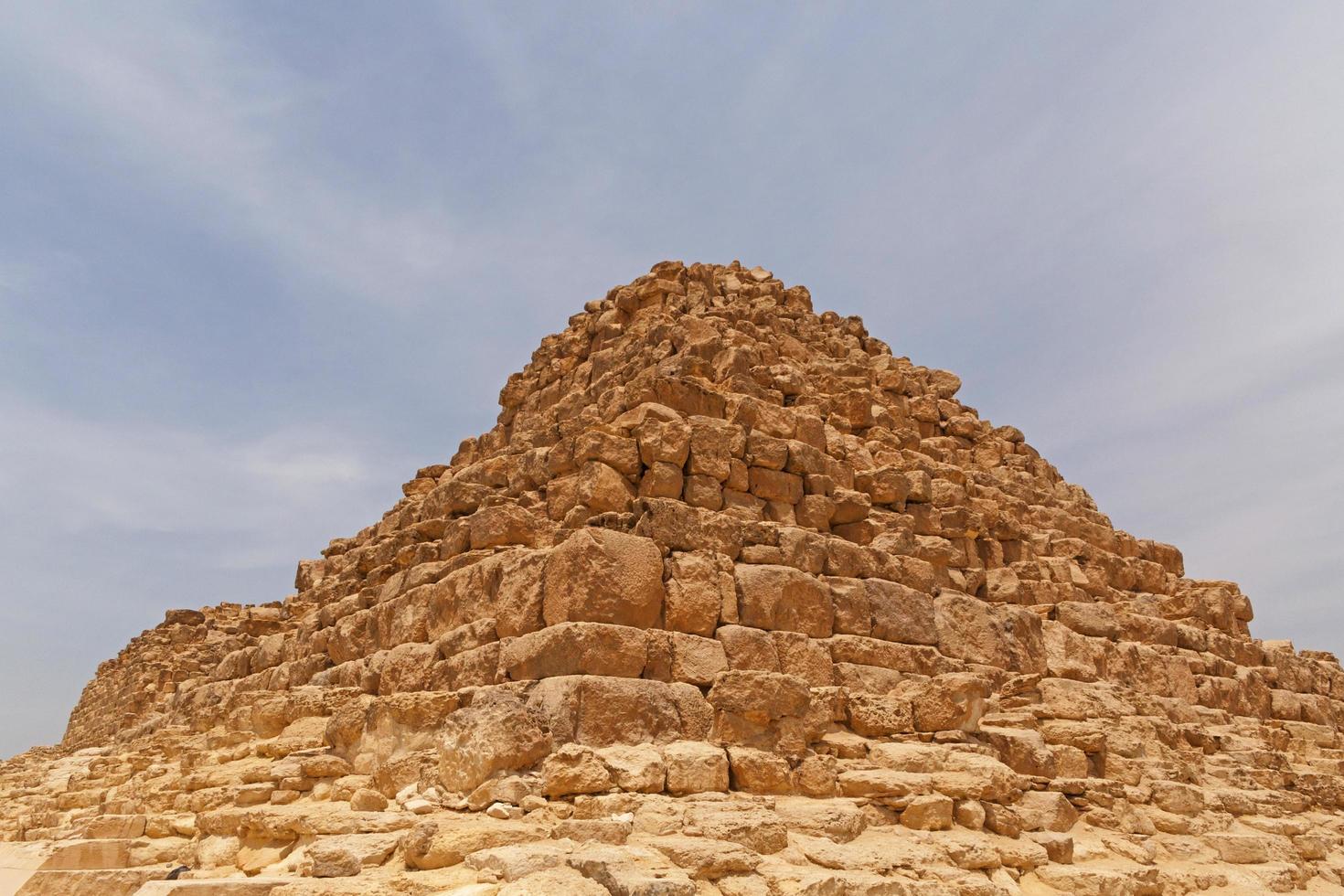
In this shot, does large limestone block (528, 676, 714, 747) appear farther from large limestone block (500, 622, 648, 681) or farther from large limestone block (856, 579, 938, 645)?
large limestone block (856, 579, 938, 645)

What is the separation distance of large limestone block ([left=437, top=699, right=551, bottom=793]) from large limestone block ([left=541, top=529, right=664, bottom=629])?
79cm

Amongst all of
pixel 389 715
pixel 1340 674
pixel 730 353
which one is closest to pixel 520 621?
pixel 389 715

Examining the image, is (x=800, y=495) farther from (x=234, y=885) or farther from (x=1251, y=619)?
(x=1251, y=619)

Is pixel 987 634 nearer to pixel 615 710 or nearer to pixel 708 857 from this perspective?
pixel 615 710

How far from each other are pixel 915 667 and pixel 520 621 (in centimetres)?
325

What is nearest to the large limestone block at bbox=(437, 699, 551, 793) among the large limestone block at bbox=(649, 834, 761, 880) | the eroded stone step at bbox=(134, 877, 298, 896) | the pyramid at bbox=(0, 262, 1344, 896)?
the pyramid at bbox=(0, 262, 1344, 896)

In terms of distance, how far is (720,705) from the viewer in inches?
248

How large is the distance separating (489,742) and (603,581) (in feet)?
4.38

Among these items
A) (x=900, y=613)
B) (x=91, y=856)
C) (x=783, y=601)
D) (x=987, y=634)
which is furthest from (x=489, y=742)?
(x=987, y=634)

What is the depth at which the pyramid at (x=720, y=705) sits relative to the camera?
525cm

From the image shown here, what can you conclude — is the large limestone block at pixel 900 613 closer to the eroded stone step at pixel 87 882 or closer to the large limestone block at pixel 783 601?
the large limestone block at pixel 783 601

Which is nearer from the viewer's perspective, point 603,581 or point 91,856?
point 603,581

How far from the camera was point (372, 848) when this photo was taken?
16.1 ft

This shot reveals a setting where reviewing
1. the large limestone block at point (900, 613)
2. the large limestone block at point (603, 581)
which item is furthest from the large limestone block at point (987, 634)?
the large limestone block at point (603, 581)
